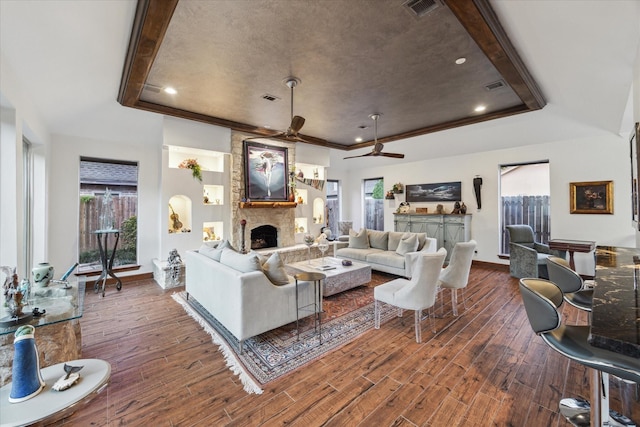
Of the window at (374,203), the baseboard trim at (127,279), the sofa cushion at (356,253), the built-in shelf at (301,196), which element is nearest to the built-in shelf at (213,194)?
the baseboard trim at (127,279)

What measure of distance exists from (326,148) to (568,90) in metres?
5.02

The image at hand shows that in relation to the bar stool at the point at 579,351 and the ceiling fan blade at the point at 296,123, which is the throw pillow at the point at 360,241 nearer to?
the ceiling fan blade at the point at 296,123

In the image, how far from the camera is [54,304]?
225 cm

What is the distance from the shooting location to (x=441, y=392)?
2160mm

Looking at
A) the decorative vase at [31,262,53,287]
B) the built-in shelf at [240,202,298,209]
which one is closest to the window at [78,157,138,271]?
the built-in shelf at [240,202,298,209]

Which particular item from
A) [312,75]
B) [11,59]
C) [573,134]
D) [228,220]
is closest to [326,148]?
[228,220]

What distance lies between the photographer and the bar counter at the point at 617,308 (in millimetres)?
985

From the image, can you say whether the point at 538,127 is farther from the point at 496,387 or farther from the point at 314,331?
the point at 314,331

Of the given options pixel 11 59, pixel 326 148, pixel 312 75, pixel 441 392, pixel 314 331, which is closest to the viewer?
pixel 441 392

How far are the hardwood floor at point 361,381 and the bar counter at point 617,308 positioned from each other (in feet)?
3.34

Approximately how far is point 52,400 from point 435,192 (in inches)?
306

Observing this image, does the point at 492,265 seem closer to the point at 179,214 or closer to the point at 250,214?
the point at 250,214

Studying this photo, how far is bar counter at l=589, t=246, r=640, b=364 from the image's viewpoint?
98 centimetres

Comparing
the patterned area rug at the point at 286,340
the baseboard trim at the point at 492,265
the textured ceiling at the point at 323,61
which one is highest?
the textured ceiling at the point at 323,61
